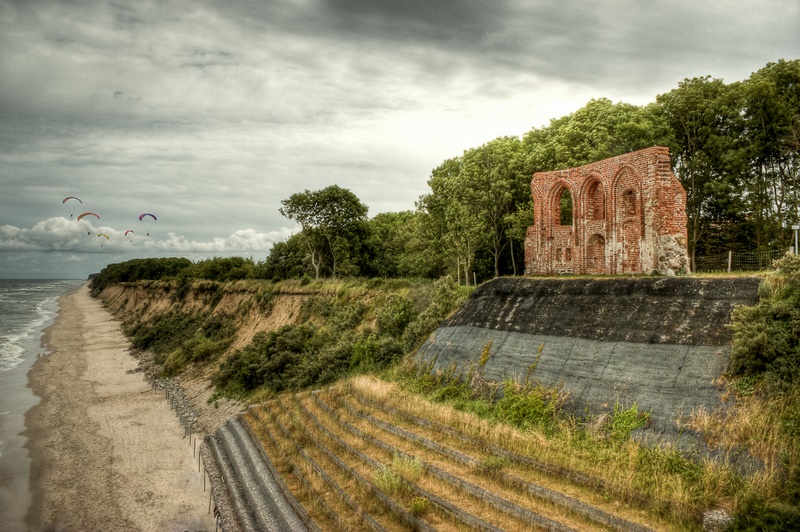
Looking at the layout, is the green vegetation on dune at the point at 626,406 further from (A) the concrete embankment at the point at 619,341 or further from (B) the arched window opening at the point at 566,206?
(B) the arched window opening at the point at 566,206

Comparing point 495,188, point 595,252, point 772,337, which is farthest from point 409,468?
point 495,188

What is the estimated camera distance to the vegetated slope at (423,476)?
8.44 m

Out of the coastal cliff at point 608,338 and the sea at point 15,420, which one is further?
the sea at point 15,420

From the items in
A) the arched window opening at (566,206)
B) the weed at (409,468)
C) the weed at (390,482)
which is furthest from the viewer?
the arched window opening at (566,206)

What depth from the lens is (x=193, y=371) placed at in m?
31.0

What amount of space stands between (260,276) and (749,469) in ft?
161

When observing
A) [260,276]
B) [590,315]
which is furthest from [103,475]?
[260,276]

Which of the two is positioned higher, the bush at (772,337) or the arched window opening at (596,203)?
the arched window opening at (596,203)

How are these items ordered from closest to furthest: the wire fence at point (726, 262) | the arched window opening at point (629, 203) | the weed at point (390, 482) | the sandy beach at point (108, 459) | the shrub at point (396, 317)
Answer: the weed at point (390, 482) < the sandy beach at point (108, 459) < the arched window opening at point (629, 203) < the shrub at point (396, 317) < the wire fence at point (726, 262)

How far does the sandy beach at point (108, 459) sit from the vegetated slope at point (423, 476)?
331 centimetres

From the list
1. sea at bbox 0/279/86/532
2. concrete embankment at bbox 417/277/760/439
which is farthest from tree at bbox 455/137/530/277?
sea at bbox 0/279/86/532

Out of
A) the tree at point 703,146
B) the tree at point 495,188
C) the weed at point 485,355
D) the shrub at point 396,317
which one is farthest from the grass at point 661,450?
the tree at point 703,146

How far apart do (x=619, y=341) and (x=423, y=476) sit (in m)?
6.77

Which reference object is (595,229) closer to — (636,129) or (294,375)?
(636,129)
